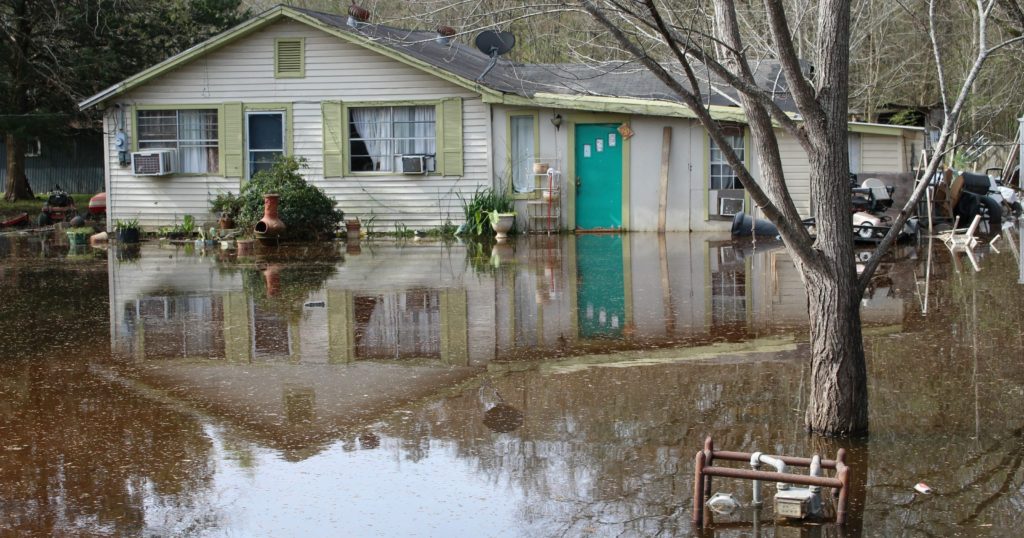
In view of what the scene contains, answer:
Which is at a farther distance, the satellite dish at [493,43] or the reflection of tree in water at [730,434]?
the satellite dish at [493,43]

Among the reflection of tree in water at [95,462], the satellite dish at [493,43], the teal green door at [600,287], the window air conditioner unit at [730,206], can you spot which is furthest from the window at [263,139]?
the reflection of tree in water at [95,462]

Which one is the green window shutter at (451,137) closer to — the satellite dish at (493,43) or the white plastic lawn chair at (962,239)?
the satellite dish at (493,43)

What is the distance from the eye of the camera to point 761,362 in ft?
28.4

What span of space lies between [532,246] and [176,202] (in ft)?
25.4

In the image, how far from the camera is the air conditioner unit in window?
69.7 feet

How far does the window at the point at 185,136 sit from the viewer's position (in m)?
21.3

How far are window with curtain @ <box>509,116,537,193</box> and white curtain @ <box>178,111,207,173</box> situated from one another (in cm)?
601

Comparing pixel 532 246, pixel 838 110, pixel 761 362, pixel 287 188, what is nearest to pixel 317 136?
pixel 287 188

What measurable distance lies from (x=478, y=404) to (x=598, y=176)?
13.3 m

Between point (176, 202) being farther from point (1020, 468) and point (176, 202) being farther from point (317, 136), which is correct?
point (1020, 468)

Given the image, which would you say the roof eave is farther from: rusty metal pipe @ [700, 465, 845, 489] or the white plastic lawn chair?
rusty metal pipe @ [700, 465, 845, 489]

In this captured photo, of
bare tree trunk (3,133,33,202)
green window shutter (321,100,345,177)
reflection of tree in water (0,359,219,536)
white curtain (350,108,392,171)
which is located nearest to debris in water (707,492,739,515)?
reflection of tree in water (0,359,219,536)

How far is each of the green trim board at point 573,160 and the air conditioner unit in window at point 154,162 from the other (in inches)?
300

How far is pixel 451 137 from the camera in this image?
2047cm
